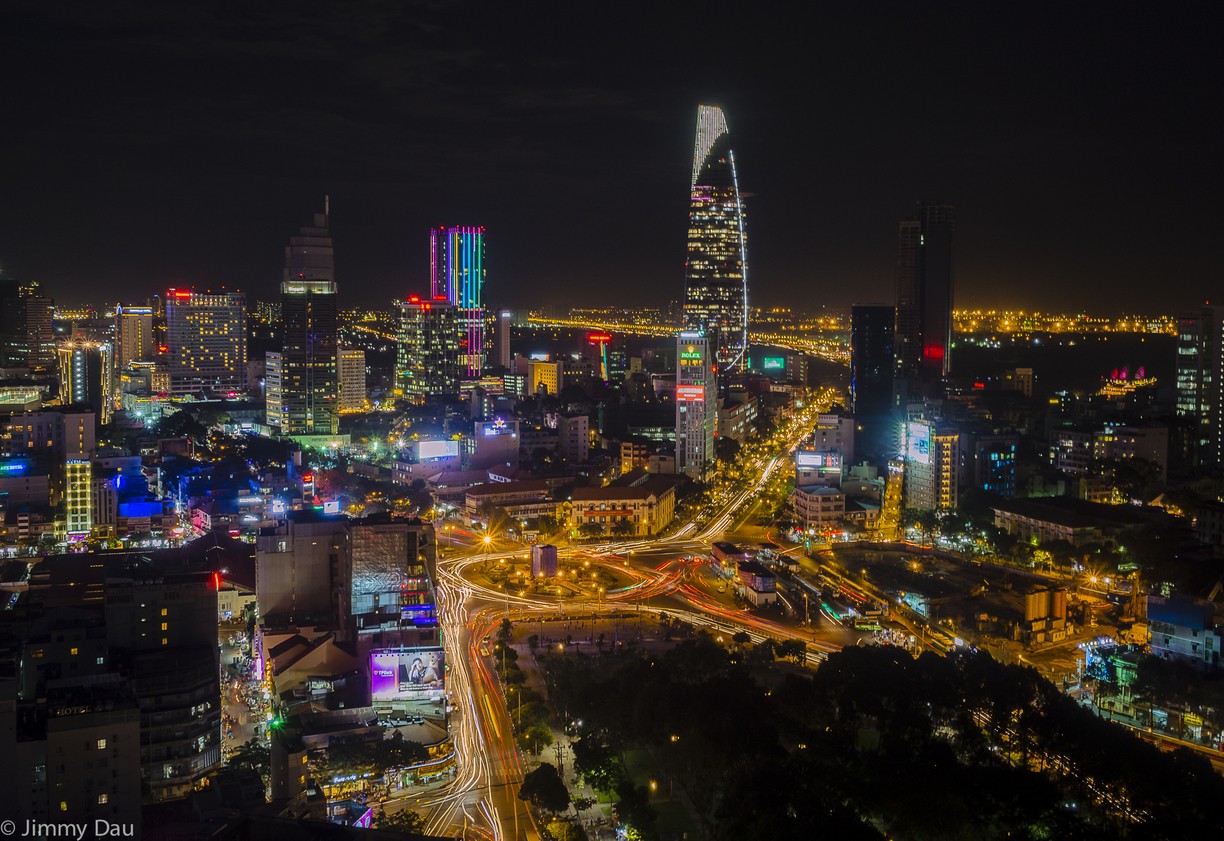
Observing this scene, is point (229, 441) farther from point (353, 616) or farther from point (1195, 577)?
point (1195, 577)

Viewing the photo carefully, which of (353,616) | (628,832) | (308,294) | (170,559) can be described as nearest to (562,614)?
(353,616)

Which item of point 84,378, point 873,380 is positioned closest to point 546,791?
point 873,380

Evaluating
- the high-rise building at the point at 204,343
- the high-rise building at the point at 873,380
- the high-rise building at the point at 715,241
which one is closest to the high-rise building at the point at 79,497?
the high-rise building at the point at 873,380

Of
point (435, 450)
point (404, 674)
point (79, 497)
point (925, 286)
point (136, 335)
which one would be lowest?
point (404, 674)

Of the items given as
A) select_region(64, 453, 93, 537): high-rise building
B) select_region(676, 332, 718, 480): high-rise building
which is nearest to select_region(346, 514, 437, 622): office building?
select_region(64, 453, 93, 537): high-rise building

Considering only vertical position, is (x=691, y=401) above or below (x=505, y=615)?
above

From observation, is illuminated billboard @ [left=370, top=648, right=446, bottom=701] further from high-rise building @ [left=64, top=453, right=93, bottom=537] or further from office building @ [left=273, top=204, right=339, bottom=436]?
office building @ [left=273, top=204, right=339, bottom=436]

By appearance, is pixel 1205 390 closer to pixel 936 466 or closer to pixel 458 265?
pixel 936 466
